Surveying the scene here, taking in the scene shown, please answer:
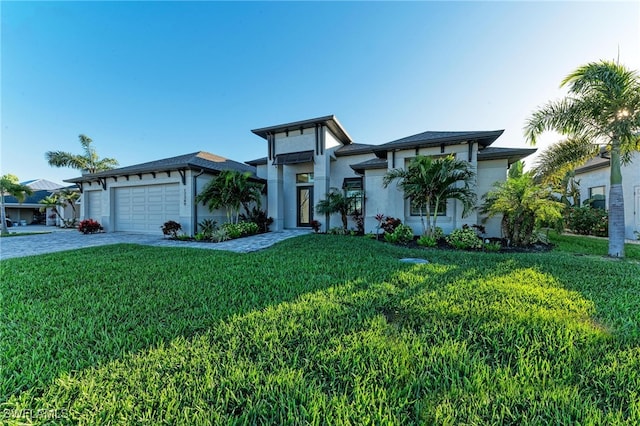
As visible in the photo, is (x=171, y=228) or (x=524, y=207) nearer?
(x=524, y=207)

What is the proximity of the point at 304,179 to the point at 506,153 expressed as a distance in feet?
31.9

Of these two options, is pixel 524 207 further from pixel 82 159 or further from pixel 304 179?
pixel 82 159

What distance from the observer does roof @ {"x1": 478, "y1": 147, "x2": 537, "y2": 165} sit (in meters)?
9.56

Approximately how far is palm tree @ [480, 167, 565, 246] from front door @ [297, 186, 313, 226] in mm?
8776

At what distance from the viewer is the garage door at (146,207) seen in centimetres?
1281

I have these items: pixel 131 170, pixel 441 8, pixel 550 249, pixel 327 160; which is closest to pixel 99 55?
pixel 131 170

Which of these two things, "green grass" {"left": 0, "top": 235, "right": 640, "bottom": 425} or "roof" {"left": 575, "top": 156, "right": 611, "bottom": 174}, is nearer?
"green grass" {"left": 0, "top": 235, "right": 640, "bottom": 425}

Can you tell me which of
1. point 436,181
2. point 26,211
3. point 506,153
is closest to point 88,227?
point 436,181

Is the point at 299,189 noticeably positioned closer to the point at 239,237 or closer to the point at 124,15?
the point at 239,237

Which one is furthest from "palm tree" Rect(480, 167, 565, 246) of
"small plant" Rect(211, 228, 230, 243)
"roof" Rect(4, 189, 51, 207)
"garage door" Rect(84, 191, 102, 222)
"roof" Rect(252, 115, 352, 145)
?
"roof" Rect(4, 189, 51, 207)

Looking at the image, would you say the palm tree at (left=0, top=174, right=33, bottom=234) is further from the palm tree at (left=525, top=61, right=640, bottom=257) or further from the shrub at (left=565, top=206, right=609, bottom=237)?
the shrub at (left=565, top=206, right=609, bottom=237)

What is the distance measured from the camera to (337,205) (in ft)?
38.2

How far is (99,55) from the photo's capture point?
10.3 m

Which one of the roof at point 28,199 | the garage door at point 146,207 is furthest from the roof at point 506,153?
the roof at point 28,199
